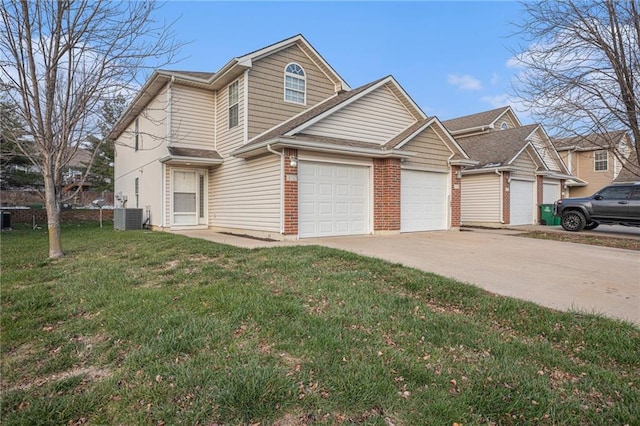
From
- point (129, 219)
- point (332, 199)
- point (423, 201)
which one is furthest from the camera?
point (129, 219)

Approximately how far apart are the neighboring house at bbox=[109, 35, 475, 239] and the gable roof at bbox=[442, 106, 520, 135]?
39.1 ft

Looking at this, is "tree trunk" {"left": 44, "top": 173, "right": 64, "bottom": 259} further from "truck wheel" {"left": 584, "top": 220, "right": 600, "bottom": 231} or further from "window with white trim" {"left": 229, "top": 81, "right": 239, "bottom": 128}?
"truck wheel" {"left": 584, "top": 220, "right": 600, "bottom": 231}

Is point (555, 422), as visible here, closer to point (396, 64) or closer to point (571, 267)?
point (571, 267)

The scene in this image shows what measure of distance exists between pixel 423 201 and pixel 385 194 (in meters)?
2.14

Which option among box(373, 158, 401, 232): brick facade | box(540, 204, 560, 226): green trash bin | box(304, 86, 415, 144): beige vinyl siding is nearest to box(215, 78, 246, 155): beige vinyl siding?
box(304, 86, 415, 144): beige vinyl siding

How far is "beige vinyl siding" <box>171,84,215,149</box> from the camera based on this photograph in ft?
42.2

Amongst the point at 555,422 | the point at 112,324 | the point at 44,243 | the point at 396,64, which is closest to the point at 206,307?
the point at 112,324

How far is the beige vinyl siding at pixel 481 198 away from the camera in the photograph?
1711 centimetres

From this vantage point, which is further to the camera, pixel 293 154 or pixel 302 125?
pixel 302 125

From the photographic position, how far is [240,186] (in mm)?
12117

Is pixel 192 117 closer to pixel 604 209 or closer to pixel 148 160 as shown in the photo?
pixel 148 160

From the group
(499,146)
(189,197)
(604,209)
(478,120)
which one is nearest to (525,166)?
(499,146)

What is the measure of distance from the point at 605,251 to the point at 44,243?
594 inches

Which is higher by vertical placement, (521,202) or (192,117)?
(192,117)
